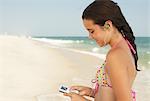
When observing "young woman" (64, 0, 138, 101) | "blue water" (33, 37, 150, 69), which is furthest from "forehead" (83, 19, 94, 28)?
"blue water" (33, 37, 150, 69)

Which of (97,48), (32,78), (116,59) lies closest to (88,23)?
(116,59)

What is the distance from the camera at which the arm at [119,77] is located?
1.42 m

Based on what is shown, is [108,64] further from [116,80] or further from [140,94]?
[140,94]

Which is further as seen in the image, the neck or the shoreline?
the shoreline

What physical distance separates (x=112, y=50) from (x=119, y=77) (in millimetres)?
108

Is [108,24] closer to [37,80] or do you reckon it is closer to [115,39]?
[115,39]

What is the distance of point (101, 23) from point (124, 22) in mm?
103

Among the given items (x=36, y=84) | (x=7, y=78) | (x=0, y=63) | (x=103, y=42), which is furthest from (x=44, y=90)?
(x=103, y=42)

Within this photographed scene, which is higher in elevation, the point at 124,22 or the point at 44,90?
the point at 124,22

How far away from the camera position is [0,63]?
793cm

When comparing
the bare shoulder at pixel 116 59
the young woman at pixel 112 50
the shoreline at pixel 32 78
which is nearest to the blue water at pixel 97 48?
the shoreline at pixel 32 78

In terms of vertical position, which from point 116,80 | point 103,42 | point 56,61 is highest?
point 103,42

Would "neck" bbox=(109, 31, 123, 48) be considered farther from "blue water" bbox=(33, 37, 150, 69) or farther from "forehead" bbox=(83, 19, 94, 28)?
"blue water" bbox=(33, 37, 150, 69)

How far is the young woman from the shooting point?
4.68 ft
